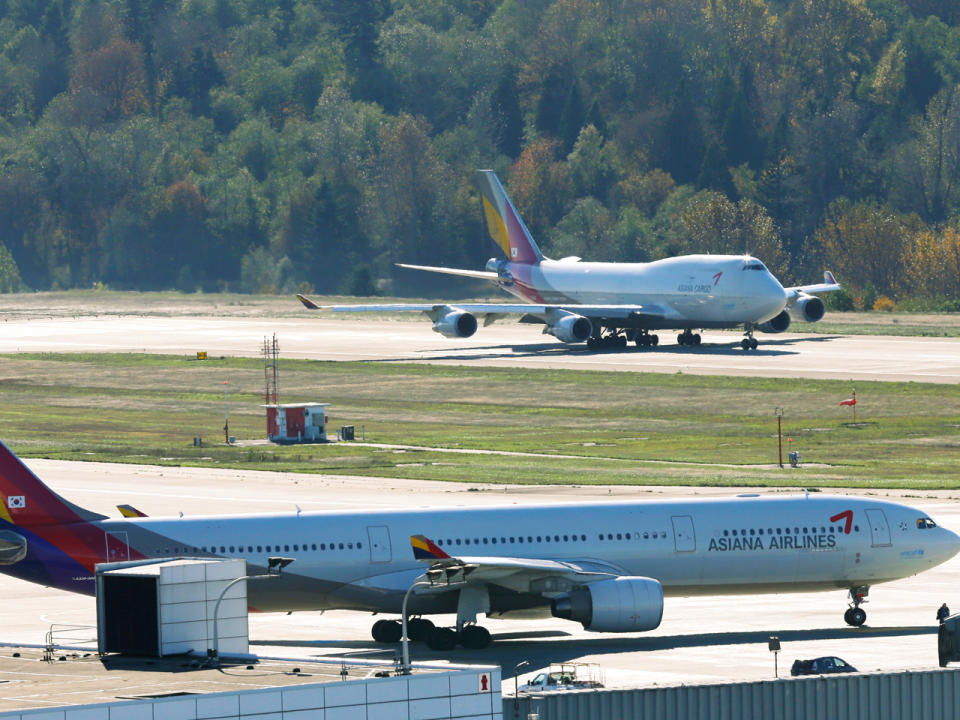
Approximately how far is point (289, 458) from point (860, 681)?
53.5 metres

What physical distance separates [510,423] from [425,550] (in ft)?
170

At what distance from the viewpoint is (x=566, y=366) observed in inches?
4513

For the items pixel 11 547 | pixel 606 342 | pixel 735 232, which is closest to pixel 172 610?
pixel 11 547

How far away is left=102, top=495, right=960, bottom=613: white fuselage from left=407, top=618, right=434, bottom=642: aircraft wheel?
0.75m

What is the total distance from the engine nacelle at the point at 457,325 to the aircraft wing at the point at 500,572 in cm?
8019

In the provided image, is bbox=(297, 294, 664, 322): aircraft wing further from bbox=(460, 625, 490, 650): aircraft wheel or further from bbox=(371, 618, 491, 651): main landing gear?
bbox=(460, 625, 490, 650): aircraft wheel

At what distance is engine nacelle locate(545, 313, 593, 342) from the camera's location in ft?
405

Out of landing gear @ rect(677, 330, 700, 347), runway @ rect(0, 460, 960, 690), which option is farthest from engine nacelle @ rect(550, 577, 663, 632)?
landing gear @ rect(677, 330, 700, 347)

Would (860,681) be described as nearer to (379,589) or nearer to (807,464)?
(379,589)

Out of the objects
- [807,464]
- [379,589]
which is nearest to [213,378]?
[807,464]

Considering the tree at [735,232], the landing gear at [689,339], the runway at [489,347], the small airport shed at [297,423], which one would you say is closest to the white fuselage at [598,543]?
the small airport shed at [297,423]

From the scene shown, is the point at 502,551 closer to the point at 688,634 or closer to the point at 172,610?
the point at 688,634

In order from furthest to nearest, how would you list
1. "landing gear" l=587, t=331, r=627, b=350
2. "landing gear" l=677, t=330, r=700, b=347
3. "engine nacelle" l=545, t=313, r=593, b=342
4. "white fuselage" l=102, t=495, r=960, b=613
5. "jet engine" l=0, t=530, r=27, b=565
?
"landing gear" l=677, t=330, r=700, b=347 < "landing gear" l=587, t=331, r=627, b=350 < "engine nacelle" l=545, t=313, r=593, b=342 < "white fuselage" l=102, t=495, r=960, b=613 < "jet engine" l=0, t=530, r=27, b=565

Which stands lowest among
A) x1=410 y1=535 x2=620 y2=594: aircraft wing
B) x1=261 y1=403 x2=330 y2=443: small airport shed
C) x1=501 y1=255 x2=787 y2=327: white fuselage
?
x1=410 y1=535 x2=620 y2=594: aircraft wing
